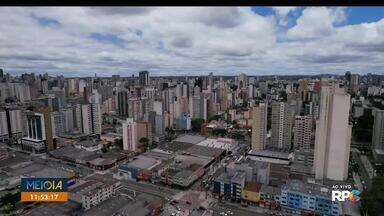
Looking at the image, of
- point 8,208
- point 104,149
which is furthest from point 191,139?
point 8,208

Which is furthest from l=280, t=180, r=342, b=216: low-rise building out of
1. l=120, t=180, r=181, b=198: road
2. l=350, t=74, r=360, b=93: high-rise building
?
l=350, t=74, r=360, b=93: high-rise building

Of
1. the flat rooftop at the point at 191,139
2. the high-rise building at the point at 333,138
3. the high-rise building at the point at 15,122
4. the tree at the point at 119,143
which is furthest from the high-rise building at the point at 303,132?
the high-rise building at the point at 15,122

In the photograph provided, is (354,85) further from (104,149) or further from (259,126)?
(104,149)

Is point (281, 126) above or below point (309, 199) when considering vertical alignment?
above

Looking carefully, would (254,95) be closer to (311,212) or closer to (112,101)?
(112,101)

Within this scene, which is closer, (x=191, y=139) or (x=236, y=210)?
(x=236, y=210)
